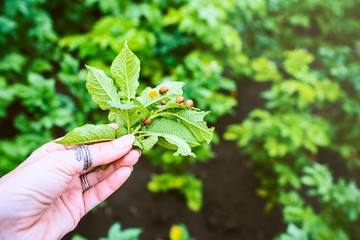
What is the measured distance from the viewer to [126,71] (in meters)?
1.03

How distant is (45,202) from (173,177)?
5.04 ft

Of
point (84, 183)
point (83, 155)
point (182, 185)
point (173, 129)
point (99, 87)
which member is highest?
point (99, 87)

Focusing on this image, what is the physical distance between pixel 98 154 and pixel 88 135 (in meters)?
0.12

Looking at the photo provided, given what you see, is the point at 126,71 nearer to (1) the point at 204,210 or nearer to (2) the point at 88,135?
(2) the point at 88,135

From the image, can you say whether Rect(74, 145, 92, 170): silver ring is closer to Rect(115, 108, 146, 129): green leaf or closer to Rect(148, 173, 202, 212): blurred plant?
Rect(115, 108, 146, 129): green leaf

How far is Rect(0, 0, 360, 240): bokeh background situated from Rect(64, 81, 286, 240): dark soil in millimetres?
12

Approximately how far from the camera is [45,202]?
42.9 inches

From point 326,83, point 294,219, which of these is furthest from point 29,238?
point 326,83

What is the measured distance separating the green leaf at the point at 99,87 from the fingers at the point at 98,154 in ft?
0.61

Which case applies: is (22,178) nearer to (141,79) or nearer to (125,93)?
(125,93)

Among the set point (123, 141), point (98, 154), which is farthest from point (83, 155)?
point (123, 141)

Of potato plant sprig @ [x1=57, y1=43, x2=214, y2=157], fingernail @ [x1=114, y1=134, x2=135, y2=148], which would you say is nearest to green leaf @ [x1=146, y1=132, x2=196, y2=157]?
potato plant sprig @ [x1=57, y1=43, x2=214, y2=157]

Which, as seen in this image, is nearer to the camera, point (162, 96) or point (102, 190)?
point (162, 96)

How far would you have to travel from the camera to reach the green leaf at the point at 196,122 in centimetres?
108
